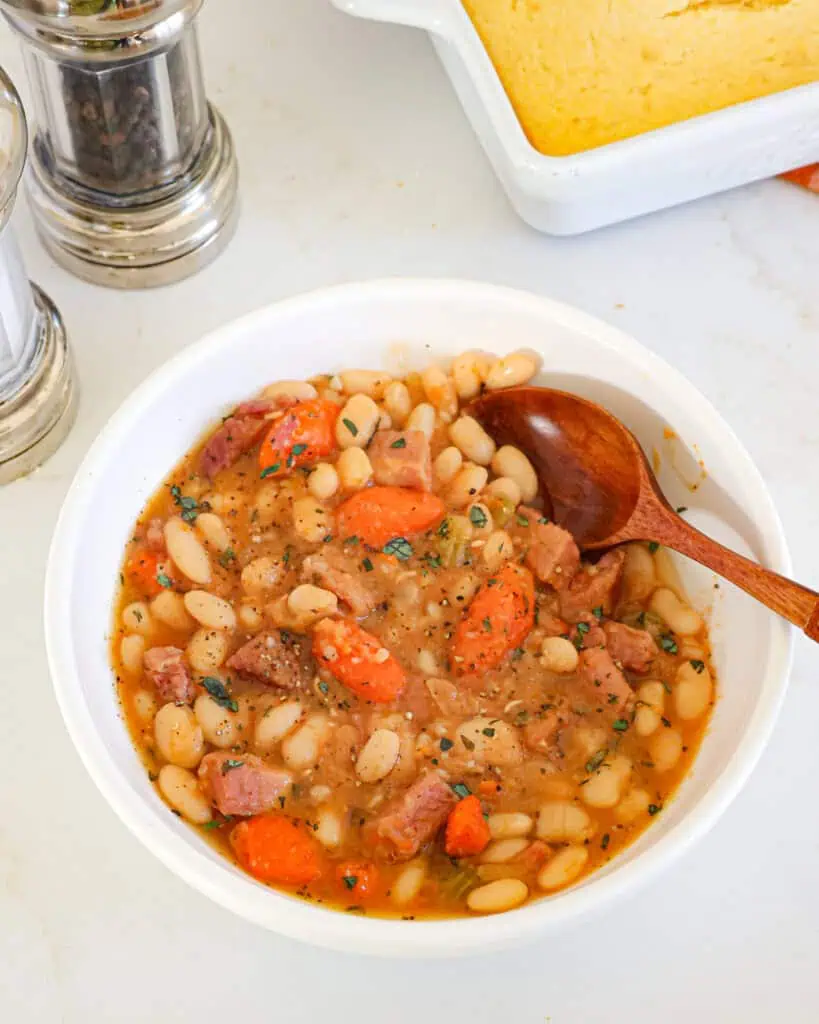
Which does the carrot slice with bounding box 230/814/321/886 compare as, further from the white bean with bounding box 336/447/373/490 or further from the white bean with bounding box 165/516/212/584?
the white bean with bounding box 336/447/373/490

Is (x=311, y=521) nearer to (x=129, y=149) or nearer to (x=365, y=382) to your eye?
(x=365, y=382)

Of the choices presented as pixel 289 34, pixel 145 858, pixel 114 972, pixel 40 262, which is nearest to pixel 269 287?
pixel 40 262

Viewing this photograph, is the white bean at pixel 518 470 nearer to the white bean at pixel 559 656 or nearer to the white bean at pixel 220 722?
the white bean at pixel 559 656

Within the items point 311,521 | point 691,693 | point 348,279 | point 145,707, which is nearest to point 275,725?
point 145,707

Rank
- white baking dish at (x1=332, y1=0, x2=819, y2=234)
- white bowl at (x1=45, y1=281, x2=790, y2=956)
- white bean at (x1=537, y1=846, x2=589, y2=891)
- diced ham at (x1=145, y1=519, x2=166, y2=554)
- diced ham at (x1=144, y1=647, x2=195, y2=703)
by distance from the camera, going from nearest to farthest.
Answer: white bowl at (x1=45, y1=281, x2=790, y2=956) < white bean at (x1=537, y1=846, x2=589, y2=891) < diced ham at (x1=144, y1=647, x2=195, y2=703) < diced ham at (x1=145, y1=519, x2=166, y2=554) < white baking dish at (x1=332, y1=0, x2=819, y2=234)

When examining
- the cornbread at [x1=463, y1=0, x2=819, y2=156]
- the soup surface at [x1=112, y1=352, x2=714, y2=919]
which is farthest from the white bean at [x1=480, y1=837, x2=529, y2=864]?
the cornbread at [x1=463, y1=0, x2=819, y2=156]

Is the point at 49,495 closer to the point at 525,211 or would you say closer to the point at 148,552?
the point at 148,552
